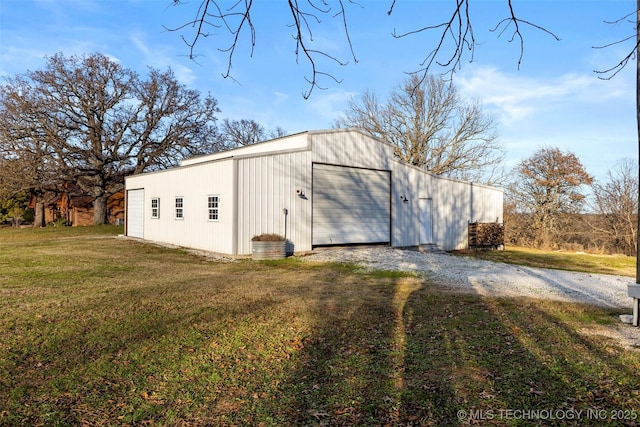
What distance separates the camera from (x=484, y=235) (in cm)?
2089

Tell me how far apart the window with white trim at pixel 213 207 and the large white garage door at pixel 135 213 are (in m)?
7.59

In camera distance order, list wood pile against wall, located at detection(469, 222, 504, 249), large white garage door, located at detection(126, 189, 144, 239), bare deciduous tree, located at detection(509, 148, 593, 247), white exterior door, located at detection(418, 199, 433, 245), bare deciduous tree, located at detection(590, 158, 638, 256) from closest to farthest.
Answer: white exterior door, located at detection(418, 199, 433, 245)
large white garage door, located at detection(126, 189, 144, 239)
wood pile against wall, located at detection(469, 222, 504, 249)
bare deciduous tree, located at detection(590, 158, 638, 256)
bare deciduous tree, located at detection(509, 148, 593, 247)

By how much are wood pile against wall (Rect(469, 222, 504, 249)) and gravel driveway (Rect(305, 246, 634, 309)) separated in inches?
330

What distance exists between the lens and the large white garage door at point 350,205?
1470cm

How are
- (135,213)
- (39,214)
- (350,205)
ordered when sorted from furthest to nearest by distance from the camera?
(39,214), (135,213), (350,205)

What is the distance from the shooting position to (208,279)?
28.6 feet

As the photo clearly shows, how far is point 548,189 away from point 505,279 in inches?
812

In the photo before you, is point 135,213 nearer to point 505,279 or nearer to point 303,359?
point 505,279

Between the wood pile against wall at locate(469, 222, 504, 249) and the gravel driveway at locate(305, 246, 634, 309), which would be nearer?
the gravel driveway at locate(305, 246, 634, 309)

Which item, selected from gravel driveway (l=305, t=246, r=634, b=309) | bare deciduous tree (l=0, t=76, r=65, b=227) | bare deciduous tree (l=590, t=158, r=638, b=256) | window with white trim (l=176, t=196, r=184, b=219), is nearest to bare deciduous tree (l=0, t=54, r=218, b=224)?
bare deciduous tree (l=0, t=76, r=65, b=227)

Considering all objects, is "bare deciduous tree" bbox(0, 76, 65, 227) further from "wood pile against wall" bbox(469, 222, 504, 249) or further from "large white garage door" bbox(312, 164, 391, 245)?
"wood pile against wall" bbox(469, 222, 504, 249)

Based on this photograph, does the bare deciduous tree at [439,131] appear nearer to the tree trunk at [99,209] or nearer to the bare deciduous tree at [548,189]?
the bare deciduous tree at [548,189]

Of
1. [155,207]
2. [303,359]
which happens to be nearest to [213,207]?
[155,207]

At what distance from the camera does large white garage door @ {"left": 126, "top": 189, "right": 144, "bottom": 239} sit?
2000 cm
